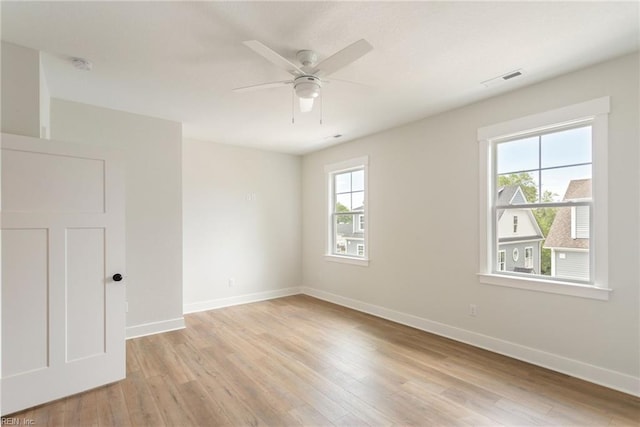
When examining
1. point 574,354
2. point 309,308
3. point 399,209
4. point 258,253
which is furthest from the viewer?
point 258,253

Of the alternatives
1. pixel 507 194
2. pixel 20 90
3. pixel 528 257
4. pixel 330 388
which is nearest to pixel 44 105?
pixel 20 90

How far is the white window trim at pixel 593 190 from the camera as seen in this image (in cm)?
260

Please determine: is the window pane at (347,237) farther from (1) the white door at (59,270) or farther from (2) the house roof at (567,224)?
→ (1) the white door at (59,270)

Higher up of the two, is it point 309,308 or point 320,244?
point 320,244

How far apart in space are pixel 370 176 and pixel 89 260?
11.8 feet

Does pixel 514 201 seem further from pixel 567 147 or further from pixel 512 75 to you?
pixel 512 75

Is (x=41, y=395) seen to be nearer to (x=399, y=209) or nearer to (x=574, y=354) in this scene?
(x=399, y=209)

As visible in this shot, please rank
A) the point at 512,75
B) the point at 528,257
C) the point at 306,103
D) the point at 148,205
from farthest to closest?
the point at 148,205
the point at 528,257
the point at 512,75
the point at 306,103

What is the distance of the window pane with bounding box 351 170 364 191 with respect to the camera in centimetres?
507

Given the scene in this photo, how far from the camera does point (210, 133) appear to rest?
4.62 meters

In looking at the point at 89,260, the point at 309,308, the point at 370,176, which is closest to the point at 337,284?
the point at 309,308

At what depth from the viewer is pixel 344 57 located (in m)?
2.01

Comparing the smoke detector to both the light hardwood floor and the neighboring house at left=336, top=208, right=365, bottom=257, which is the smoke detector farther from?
the neighboring house at left=336, top=208, right=365, bottom=257

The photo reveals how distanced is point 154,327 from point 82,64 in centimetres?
298
